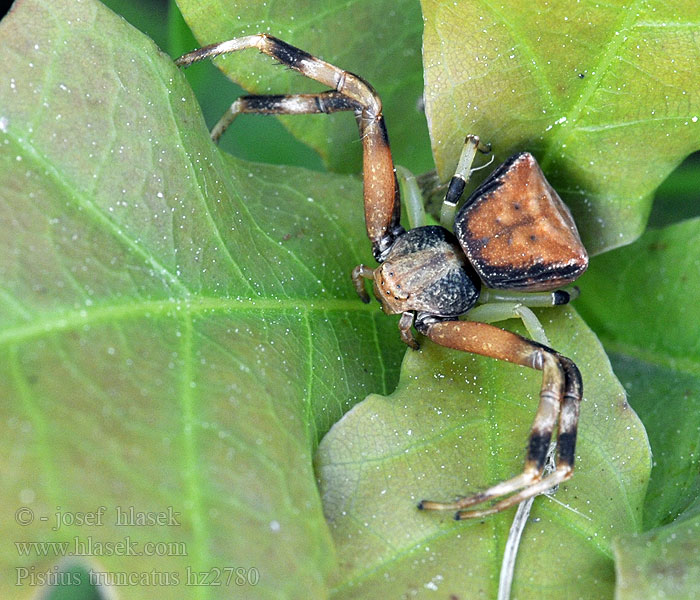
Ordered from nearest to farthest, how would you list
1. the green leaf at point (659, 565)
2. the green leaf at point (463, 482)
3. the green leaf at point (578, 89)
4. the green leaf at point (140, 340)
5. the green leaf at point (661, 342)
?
the green leaf at point (140, 340) → the green leaf at point (659, 565) → the green leaf at point (463, 482) → the green leaf at point (578, 89) → the green leaf at point (661, 342)

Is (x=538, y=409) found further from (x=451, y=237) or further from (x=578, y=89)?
(x=578, y=89)

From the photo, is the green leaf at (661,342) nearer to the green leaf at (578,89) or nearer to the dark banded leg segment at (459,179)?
the green leaf at (578,89)

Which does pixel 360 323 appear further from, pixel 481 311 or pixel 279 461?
pixel 279 461

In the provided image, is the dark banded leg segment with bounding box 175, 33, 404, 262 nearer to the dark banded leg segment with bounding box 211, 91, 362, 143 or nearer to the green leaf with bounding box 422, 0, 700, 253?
the dark banded leg segment with bounding box 211, 91, 362, 143

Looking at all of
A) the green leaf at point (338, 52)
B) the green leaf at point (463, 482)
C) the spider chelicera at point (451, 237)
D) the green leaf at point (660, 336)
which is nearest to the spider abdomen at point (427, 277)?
the spider chelicera at point (451, 237)

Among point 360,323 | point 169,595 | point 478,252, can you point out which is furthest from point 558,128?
point 169,595

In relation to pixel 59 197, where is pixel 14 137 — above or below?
above

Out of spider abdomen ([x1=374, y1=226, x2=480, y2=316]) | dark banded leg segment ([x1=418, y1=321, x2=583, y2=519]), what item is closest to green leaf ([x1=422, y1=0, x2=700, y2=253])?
spider abdomen ([x1=374, y1=226, x2=480, y2=316])
